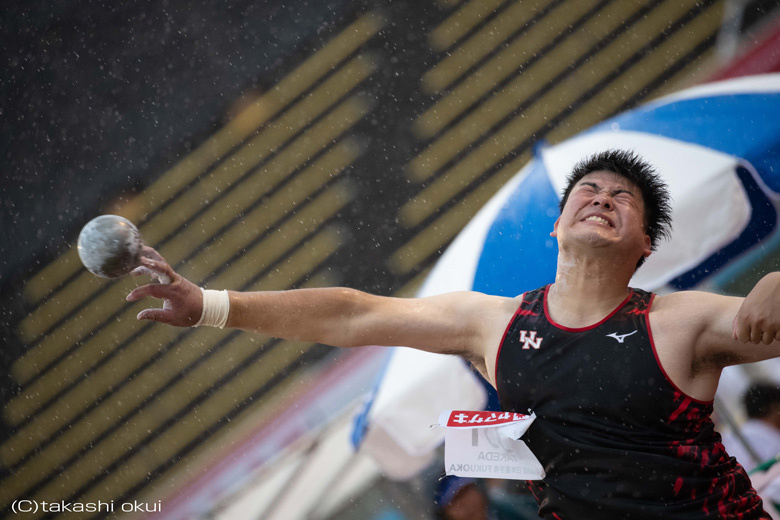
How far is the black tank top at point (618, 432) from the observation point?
193 cm

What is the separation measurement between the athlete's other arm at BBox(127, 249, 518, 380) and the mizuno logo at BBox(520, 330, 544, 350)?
83 millimetres

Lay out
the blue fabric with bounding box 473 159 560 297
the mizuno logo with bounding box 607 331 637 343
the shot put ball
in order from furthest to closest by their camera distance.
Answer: the blue fabric with bounding box 473 159 560 297 < the mizuno logo with bounding box 607 331 637 343 < the shot put ball

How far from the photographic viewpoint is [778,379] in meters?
2.95

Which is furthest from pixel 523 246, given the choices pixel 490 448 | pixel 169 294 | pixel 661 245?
pixel 169 294

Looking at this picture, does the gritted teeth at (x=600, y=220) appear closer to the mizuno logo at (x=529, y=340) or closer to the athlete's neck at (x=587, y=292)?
the athlete's neck at (x=587, y=292)

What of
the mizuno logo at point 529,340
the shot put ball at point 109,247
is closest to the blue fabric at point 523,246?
the mizuno logo at point 529,340

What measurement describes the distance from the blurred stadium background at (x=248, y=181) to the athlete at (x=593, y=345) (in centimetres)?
129

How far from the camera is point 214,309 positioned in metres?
2.01

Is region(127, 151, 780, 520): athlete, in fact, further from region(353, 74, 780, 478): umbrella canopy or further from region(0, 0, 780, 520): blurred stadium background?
region(0, 0, 780, 520): blurred stadium background

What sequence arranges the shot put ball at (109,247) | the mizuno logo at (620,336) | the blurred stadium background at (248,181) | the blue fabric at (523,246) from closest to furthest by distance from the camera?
1. the shot put ball at (109,247)
2. the mizuno logo at (620,336)
3. the blue fabric at (523,246)
4. the blurred stadium background at (248,181)

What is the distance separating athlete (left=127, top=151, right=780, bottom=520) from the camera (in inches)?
76.1

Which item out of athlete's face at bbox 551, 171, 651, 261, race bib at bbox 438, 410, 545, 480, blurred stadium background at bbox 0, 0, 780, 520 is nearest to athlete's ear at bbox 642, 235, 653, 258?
athlete's face at bbox 551, 171, 651, 261

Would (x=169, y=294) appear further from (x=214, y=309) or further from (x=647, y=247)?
(x=647, y=247)

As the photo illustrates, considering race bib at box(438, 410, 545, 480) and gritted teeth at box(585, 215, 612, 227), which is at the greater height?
gritted teeth at box(585, 215, 612, 227)
